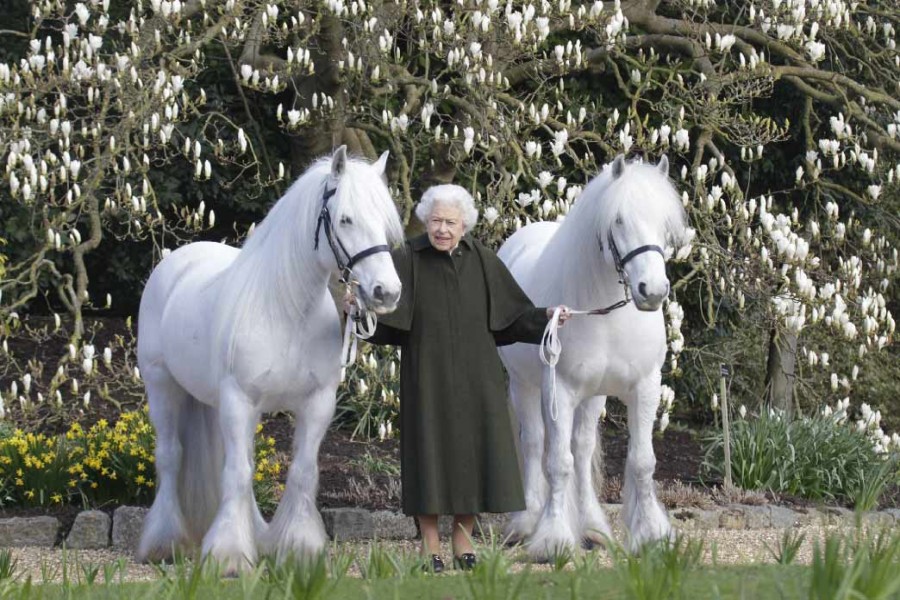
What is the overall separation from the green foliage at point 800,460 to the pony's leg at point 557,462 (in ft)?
8.78

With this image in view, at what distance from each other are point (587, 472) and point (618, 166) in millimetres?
1618

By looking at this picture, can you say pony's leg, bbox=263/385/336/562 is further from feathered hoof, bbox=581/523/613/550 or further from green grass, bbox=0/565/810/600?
Answer: green grass, bbox=0/565/810/600

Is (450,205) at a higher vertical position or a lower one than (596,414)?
higher

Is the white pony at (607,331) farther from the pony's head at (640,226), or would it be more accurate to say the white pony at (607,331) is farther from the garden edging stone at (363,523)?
the garden edging stone at (363,523)

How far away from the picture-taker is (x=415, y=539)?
7164 mm

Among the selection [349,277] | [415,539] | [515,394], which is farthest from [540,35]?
[349,277]

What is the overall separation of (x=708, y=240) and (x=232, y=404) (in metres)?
4.22

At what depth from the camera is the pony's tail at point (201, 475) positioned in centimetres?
647

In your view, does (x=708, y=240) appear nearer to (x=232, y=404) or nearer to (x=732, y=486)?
(x=732, y=486)

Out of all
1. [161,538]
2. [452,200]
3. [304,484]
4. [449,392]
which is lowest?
[161,538]

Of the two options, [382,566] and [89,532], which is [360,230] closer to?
[382,566]

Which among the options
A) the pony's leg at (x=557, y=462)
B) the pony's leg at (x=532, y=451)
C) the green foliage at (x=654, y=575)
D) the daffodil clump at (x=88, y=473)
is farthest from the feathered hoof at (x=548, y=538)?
the green foliage at (x=654, y=575)

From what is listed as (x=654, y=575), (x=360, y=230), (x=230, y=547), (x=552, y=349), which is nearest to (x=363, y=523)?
Result: (x=230, y=547)

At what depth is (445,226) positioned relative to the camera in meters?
5.51
